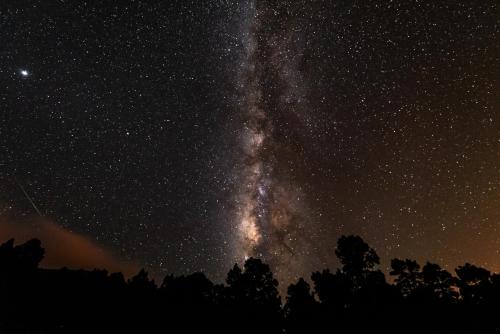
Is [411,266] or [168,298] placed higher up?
[411,266]

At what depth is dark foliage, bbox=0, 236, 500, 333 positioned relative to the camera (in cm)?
2666

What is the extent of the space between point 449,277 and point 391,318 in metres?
7.22

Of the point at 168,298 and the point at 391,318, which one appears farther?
the point at 168,298

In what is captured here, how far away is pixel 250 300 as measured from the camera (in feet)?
105

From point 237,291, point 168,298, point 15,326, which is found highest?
point 237,291

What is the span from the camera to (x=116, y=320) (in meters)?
26.6

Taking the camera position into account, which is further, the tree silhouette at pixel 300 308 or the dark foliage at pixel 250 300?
the tree silhouette at pixel 300 308

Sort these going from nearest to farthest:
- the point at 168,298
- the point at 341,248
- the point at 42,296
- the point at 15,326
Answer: the point at 15,326 < the point at 42,296 < the point at 168,298 < the point at 341,248

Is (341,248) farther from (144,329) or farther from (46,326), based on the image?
(46,326)

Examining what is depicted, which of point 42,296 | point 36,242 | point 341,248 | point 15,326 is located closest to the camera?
point 15,326

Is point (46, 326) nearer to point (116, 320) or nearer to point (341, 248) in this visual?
point (116, 320)

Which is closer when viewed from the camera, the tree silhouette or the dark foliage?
the dark foliage

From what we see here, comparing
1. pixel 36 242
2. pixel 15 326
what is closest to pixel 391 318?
pixel 15 326

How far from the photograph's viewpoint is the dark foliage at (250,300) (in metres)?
26.7
